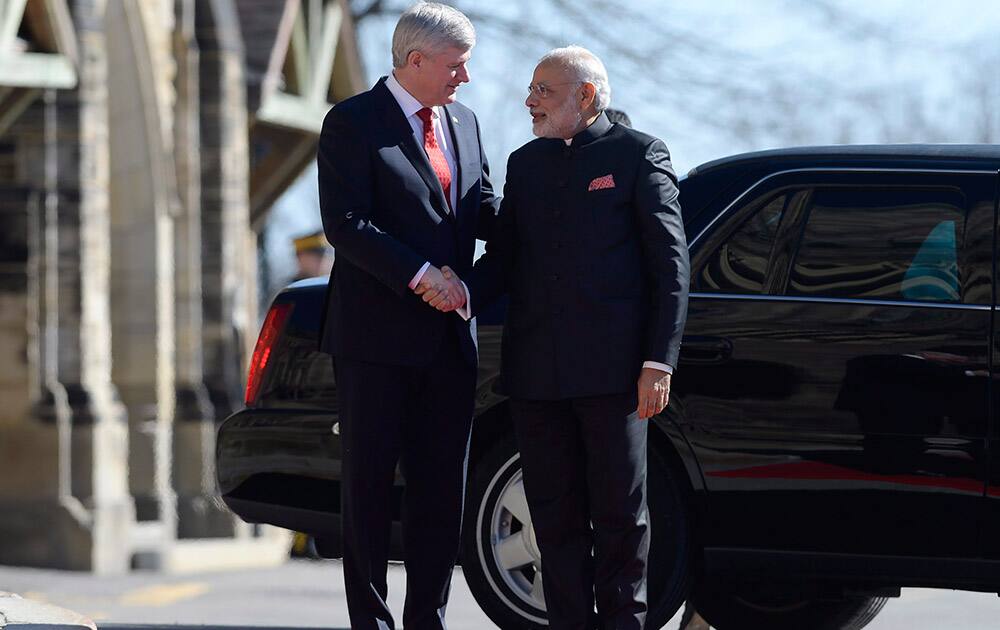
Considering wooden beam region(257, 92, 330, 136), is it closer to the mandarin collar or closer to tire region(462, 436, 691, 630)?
tire region(462, 436, 691, 630)

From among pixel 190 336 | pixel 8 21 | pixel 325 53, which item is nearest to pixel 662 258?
pixel 8 21

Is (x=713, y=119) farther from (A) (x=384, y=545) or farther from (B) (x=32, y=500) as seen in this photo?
(A) (x=384, y=545)

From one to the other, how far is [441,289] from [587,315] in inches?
15.5

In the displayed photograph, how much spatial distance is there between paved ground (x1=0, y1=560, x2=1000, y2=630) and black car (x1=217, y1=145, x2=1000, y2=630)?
6.22 ft

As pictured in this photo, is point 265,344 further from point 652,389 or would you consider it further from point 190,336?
point 190,336

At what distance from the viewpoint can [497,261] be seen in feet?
20.6

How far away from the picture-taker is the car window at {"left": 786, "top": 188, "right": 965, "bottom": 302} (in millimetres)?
6738

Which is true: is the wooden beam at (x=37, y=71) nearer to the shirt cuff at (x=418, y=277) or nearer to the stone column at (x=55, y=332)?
the stone column at (x=55, y=332)

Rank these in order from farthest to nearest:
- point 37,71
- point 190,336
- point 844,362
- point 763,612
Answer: point 190,336, point 37,71, point 763,612, point 844,362

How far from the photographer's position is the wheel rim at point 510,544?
6945 mm

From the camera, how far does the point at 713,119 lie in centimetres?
2897

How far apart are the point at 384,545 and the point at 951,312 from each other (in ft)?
5.80

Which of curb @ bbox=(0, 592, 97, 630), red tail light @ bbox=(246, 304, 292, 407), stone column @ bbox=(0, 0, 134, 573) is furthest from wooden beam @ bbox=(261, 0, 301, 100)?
curb @ bbox=(0, 592, 97, 630)

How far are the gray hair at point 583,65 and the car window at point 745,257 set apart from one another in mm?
905
